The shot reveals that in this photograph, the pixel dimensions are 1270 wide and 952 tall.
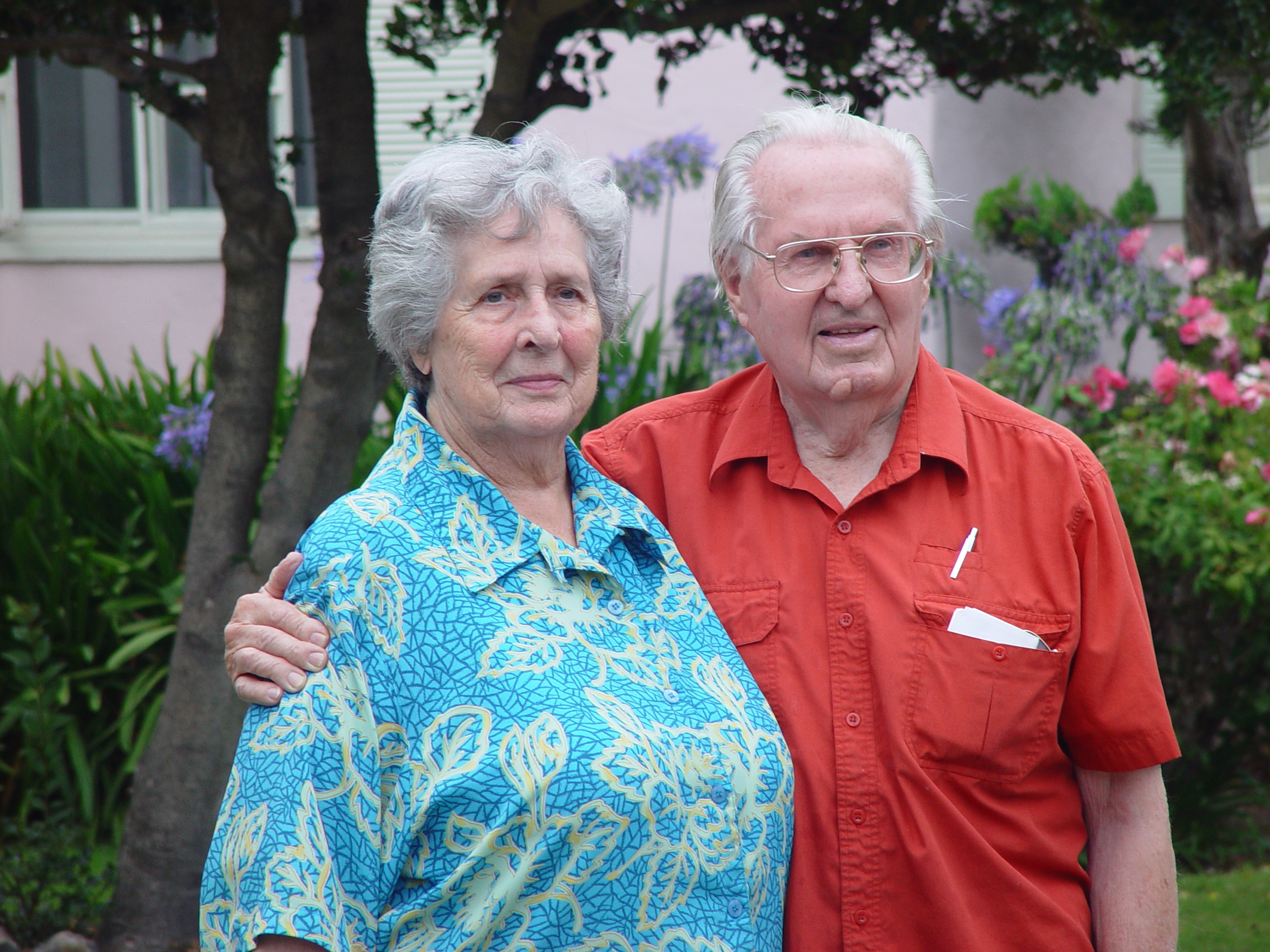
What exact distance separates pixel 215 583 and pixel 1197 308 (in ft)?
13.0

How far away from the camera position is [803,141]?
6.85 ft

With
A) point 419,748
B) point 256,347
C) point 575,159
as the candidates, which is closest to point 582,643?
point 419,748

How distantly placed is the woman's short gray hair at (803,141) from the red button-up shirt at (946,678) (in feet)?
1.15

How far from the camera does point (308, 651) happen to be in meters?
1.68

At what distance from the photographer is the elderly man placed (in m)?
1.96

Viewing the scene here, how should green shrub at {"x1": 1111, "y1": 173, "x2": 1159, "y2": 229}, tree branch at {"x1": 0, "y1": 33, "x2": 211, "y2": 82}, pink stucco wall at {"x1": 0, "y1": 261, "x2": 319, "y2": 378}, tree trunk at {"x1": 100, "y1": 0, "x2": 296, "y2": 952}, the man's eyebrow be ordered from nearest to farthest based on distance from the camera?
the man's eyebrow < tree branch at {"x1": 0, "y1": 33, "x2": 211, "y2": 82} < tree trunk at {"x1": 100, "y1": 0, "x2": 296, "y2": 952} < green shrub at {"x1": 1111, "y1": 173, "x2": 1159, "y2": 229} < pink stucco wall at {"x1": 0, "y1": 261, "x2": 319, "y2": 378}

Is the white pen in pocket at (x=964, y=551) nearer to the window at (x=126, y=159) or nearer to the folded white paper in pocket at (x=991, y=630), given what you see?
the folded white paper in pocket at (x=991, y=630)

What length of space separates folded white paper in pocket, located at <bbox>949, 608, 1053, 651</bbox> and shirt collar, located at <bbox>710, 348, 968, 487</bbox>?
0.25 m

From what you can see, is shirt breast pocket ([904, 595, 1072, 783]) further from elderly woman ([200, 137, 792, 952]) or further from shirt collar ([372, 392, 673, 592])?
shirt collar ([372, 392, 673, 592])

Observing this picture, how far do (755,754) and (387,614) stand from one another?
0.60 metres

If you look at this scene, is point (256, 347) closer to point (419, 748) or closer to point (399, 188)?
point (399, 188)

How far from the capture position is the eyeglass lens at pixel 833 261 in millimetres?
2059

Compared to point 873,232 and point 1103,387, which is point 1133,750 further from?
point 1103,387

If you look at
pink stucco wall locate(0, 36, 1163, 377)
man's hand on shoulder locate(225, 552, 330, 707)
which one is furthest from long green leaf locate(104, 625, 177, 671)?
man's hand on shoulder locate(225, 552, 330, 707)
